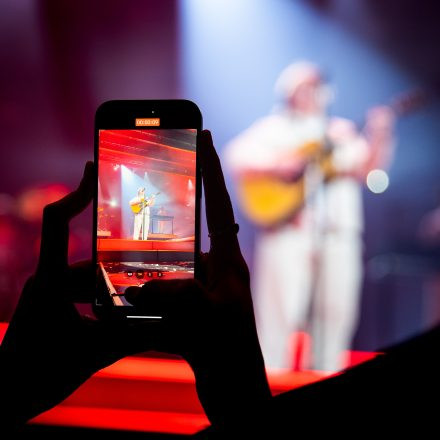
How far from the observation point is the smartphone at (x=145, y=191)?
0.52 meters

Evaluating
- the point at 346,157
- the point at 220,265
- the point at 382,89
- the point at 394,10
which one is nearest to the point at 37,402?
the point at 220,265

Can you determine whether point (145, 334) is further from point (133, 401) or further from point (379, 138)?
point (379, 138)

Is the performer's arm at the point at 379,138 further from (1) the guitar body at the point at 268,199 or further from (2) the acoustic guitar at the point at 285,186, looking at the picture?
(1) the guitar body at the point at 268,199

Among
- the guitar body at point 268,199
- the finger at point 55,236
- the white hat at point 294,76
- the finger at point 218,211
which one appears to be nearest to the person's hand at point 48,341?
the finger at point 55,236

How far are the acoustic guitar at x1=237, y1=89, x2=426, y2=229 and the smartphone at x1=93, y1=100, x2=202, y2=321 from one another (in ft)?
3.62

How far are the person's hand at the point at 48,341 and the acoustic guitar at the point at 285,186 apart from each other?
128 centimetres

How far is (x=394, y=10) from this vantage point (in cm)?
163

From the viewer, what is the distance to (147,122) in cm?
54

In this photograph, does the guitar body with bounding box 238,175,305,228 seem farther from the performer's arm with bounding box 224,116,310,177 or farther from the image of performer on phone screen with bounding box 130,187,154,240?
the image of performer on phone screen with bounding box 130,187,154,240

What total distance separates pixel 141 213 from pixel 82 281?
4.5 inches

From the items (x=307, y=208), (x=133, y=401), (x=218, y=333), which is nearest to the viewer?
(x=218, y=333)

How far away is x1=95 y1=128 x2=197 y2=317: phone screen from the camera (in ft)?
1.69

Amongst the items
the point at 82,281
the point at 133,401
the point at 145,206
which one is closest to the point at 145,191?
the point at 145,206

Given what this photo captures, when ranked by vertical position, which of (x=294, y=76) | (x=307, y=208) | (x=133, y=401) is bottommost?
(x=133, y=401)
